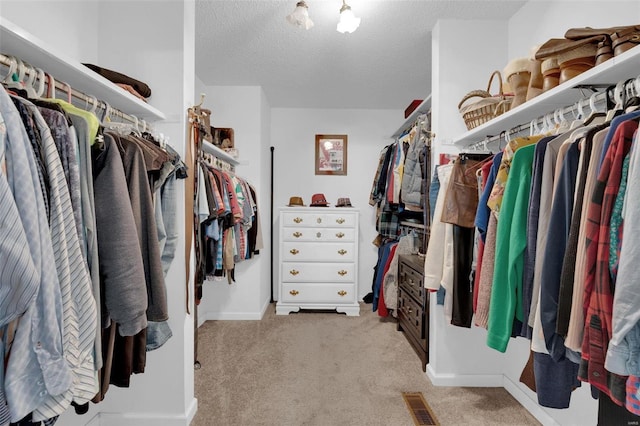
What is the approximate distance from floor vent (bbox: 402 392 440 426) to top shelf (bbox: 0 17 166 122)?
1.92m

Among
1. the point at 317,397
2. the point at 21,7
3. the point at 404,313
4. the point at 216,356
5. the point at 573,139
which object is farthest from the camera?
the point at 404,313

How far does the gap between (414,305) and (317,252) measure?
1.12 meters

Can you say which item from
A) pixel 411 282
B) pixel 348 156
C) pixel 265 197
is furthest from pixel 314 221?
pixel 411 282

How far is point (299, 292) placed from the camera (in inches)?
129

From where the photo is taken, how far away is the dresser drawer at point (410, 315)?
2314mm

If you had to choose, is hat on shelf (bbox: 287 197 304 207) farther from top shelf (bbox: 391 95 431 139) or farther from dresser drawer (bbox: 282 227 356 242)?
top shelf (bbox: 391 95 431 139)

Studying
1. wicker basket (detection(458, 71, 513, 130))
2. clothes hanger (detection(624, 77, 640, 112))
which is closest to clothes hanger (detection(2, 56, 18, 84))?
clothes hanger (detection(624, 77, 640, 112))

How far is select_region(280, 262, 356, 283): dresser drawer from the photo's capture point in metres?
3.28

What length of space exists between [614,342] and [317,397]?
1542mm

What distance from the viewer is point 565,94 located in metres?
1.21

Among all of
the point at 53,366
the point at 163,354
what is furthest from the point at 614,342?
the point at 163,354

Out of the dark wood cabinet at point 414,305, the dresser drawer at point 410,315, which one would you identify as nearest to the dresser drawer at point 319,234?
the dark wood cabinet at point 414,305

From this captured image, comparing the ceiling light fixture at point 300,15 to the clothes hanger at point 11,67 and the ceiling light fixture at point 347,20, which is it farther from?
the clothes hanger at point 11,67

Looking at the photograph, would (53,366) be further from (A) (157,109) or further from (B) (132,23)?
(B) (132,23)
